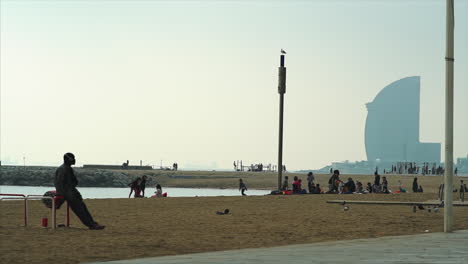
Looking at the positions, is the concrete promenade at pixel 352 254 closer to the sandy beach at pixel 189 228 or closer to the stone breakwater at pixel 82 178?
the sandy beach at pixel 189 228

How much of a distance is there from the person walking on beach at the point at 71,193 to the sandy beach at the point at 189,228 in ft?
0.89

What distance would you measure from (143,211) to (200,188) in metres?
78.9

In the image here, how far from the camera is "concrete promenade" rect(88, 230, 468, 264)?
1150cm

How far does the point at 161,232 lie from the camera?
59.3ft

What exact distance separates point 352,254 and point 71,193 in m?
8.31

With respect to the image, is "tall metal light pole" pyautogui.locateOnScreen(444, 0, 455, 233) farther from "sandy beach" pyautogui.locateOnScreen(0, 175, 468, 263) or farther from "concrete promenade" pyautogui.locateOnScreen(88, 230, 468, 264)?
"concrete promenade" pyautogui.locateOnScreen(88, 230, 468, 264)

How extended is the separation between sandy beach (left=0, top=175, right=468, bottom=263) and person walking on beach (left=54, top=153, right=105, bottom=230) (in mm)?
271

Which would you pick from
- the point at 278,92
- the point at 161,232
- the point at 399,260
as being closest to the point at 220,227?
the point at 161,232

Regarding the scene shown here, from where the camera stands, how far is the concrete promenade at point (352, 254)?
37.7 feet

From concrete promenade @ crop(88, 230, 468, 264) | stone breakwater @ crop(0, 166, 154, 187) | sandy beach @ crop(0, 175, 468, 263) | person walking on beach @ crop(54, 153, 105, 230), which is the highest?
person walking on beach @ crop(54, 153, 105, 230)

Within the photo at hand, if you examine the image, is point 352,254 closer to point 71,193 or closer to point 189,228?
point 189,228

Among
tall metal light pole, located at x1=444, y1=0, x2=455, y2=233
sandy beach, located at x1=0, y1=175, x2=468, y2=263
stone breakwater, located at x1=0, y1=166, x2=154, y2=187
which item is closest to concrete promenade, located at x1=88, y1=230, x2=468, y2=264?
sandy beach, located at x1=0, y1=175, x2=468, y2=263

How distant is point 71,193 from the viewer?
18469 millimetres

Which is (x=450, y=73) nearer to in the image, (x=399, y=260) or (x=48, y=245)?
(x=399, y=260)
